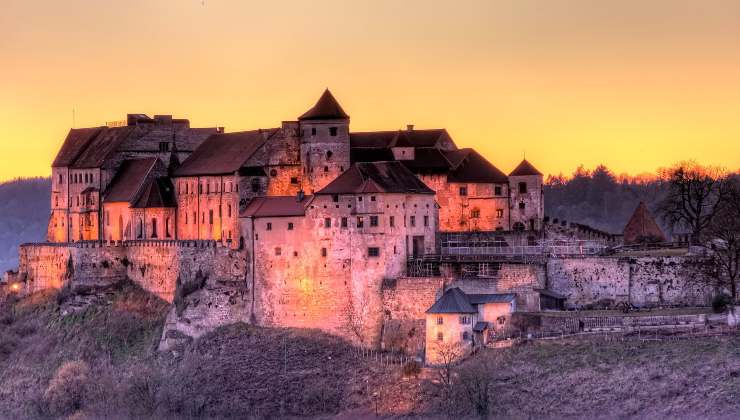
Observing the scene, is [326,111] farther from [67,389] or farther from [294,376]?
[67,389]

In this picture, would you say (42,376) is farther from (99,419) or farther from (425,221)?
(425,221)

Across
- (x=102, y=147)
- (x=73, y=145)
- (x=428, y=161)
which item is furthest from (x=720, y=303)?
(x=73, y=145)

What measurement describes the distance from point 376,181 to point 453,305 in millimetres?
10971

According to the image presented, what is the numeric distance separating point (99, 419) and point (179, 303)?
47.3ft

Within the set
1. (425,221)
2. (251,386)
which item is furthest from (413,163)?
(251,386)

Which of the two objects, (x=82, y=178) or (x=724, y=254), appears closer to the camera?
(x=724, y=254)

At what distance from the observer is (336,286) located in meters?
101

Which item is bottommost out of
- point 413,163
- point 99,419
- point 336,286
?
point 99,419

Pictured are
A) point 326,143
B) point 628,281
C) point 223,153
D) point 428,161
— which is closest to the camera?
point 628,281

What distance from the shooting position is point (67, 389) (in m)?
103

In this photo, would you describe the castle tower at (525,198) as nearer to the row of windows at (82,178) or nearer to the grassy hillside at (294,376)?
the grassy hillside at (294,376)

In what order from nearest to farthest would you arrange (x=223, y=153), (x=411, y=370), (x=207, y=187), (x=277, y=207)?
(x=411, y=370), (x=277, y=207), (x=207, y=187), (x=223, y=153)

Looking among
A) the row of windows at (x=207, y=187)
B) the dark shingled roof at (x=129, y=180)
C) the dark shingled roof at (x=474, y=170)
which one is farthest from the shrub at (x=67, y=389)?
the dark shingled roof at (x=474, y=170)

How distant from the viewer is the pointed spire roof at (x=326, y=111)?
10856 cm
